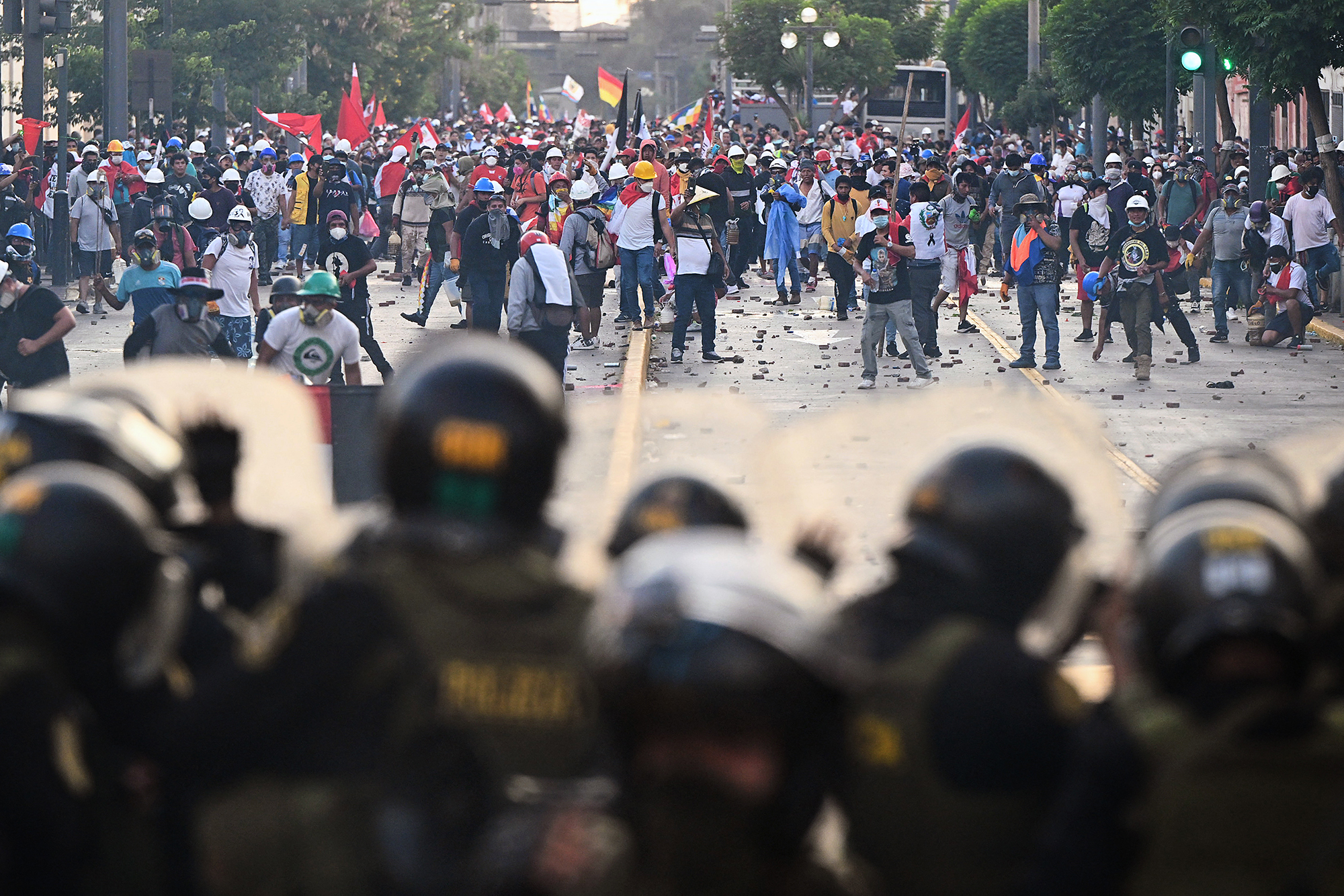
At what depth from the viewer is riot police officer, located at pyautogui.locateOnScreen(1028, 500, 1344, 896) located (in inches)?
103

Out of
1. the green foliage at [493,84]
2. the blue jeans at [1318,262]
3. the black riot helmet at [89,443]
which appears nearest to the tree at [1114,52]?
the blue jeans at [1318,262]

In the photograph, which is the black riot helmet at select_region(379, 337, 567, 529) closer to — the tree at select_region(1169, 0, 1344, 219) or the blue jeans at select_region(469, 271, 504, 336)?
the blue jeans at select_region(469, 271, 504, 336)

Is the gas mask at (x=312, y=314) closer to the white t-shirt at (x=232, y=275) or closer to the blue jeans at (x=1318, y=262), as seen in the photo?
the white t-shirt at (x=232, y=275)

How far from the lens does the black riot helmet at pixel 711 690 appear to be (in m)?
2.07

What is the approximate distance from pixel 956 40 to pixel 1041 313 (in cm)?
5394

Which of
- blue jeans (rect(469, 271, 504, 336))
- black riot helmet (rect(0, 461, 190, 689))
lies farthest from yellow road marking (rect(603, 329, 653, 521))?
blue jeans (rect(469, 271, 504, 336))

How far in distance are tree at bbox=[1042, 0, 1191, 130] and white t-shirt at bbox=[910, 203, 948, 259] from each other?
18.9m

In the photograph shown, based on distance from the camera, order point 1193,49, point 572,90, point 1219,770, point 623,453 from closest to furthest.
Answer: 1. point 1219,770
2. point 623,453
3. point 1193,49
4. point 572,90

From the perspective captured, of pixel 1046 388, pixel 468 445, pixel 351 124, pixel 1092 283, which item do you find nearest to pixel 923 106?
pixel 351 124

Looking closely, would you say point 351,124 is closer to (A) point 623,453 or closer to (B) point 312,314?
(B) point 312,314

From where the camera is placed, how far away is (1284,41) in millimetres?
21859

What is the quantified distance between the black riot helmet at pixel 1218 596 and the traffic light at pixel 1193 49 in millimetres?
21138

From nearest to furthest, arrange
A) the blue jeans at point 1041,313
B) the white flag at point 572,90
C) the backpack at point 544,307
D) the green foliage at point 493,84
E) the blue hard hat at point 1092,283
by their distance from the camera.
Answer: the backpack at point 544,307
the blue jeans at point 1041,313
the blue hard hat at point 1092,283
the white flag at point 572,90
the green foliage at point 493,84

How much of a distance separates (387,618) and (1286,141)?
155 ft
